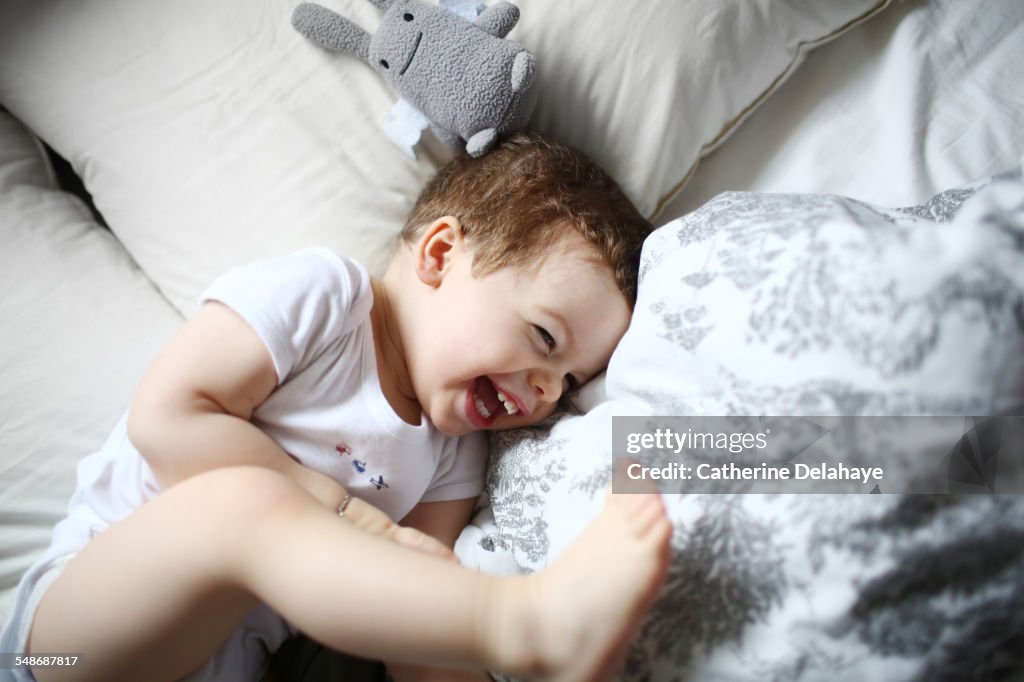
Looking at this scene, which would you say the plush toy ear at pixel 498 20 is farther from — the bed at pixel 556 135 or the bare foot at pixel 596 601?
the bare foot at pixel 596 601

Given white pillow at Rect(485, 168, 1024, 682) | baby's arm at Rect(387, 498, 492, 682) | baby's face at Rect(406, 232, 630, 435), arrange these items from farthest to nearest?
baby's arm at Rect(387, 498, 492, 682) < baby's face at Rect(406, 232, 630, 435) < white pillow at Rect(485, 168, 1024, 682)

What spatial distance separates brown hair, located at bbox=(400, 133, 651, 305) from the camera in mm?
852

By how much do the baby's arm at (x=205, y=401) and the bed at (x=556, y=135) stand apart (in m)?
0.21

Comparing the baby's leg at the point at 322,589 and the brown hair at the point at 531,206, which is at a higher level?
the brown hair at the point at 531,206

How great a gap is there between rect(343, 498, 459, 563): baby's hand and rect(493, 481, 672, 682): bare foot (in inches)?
6.3

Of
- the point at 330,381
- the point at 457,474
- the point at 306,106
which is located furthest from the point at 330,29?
the point at 457,474

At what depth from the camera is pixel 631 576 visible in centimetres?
57

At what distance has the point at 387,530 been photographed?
2.47ft

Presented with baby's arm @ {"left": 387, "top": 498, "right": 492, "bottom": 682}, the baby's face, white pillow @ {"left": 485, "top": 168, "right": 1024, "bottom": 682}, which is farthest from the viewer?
baby's arm @ {"left": 387, "top": 498, "right": 492, "bottom": 682}

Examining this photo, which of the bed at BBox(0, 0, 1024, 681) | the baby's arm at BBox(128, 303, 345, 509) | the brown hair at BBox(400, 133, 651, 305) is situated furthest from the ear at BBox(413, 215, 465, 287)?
the baby's arm at BBox(128, 303, 345, 509)

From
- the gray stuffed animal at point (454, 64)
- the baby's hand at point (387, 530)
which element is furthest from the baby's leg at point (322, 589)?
the gray stuffed animal at point (454, 64)

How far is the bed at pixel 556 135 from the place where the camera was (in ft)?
2.24

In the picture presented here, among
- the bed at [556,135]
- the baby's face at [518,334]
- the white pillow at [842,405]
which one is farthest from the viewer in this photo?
the baby's face at [518,334]

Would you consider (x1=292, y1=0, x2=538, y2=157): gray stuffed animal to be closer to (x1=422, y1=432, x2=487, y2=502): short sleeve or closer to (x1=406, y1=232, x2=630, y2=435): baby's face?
(x1=406, y1=232, x2=630, y2=435): baby's face
